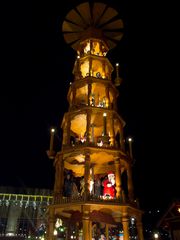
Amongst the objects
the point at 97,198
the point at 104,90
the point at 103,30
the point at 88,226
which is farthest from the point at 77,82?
the point at 88,226

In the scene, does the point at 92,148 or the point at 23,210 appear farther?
the point at 23,210

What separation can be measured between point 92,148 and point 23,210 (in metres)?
59.6

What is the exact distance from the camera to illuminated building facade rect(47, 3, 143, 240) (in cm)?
1964

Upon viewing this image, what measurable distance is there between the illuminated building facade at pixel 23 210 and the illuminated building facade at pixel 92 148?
4520cm

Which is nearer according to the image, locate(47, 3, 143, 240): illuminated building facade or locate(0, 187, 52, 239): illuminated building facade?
locate(47, 3, 143, 240): illuminated building facade

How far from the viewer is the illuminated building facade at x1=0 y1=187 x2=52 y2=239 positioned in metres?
68.6

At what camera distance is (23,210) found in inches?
2854

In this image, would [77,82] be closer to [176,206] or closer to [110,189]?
[110,189]

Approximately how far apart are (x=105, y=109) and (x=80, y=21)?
13600 millimetres

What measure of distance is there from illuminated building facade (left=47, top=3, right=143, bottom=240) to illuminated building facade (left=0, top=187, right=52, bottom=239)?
45195 mm

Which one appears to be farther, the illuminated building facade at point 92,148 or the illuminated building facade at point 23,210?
the illuminated building facade at point 23,210

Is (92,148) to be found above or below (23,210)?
below

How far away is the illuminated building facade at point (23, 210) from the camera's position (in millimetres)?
68562

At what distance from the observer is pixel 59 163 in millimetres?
22594
